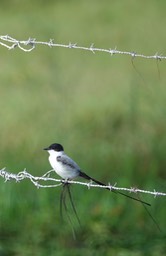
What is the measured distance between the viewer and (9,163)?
8195 millimetres

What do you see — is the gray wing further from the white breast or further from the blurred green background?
the blurred green background

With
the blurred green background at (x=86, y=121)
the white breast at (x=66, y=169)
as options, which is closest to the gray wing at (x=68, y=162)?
the white breast at (x=66, y=169)

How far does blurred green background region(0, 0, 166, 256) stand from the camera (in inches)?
283

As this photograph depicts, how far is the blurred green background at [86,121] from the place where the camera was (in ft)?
23.5

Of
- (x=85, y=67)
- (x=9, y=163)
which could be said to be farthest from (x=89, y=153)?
(x=85, y=67)

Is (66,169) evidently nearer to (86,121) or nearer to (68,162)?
(68,162)

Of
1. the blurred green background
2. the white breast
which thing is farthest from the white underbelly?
the blurred green background

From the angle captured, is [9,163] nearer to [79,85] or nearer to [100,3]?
[79,85]

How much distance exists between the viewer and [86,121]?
10.4 m

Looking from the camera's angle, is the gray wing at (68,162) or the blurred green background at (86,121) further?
the blurred green background at (86,121)

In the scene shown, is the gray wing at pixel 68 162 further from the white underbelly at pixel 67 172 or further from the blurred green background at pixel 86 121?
the blurred green background at pixel 86 121

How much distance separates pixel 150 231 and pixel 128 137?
2742 mm

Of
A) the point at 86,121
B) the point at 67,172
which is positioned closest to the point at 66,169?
the point at 67,172

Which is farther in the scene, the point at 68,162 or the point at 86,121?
the point at 86,121
